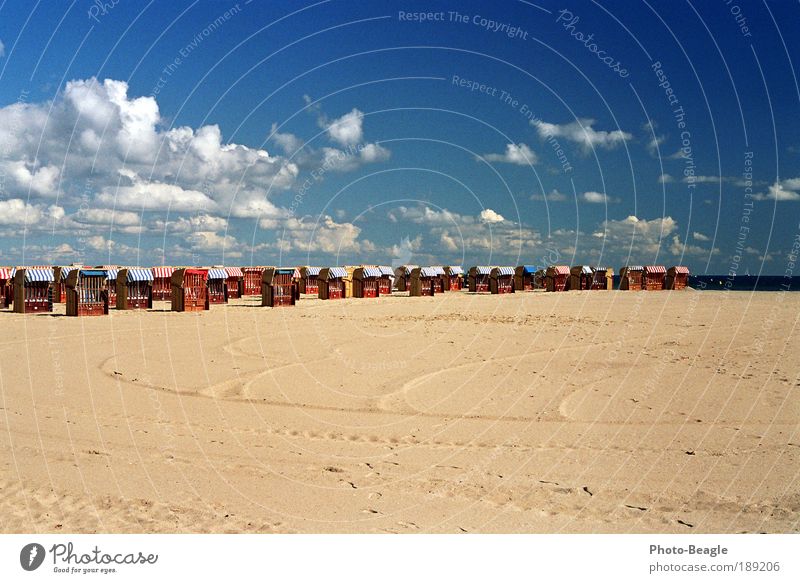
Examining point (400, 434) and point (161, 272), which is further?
point (161, 272)

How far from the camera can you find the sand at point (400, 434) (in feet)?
22.4
